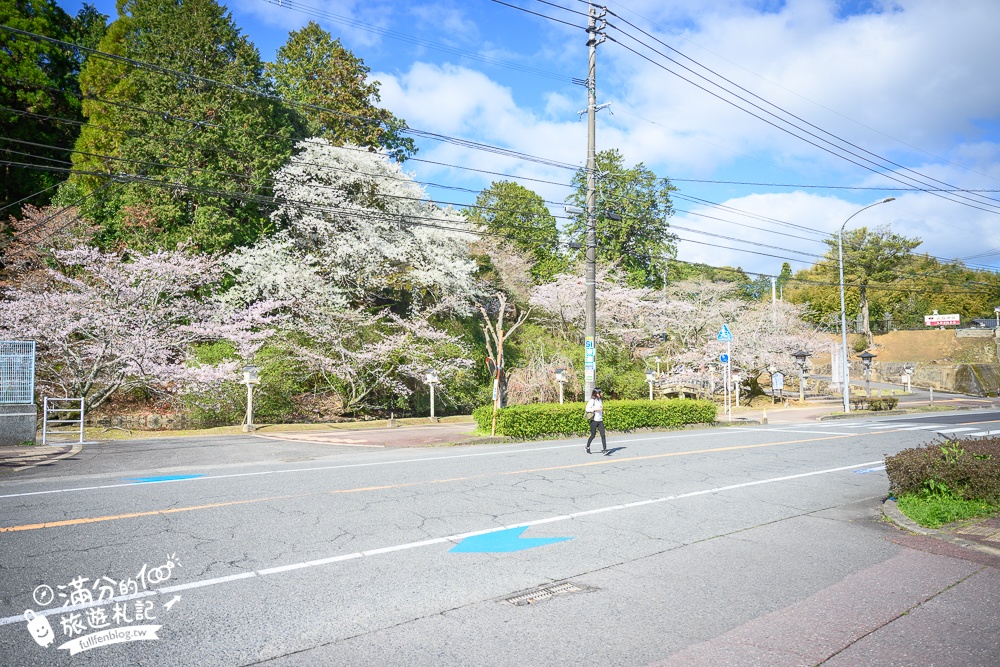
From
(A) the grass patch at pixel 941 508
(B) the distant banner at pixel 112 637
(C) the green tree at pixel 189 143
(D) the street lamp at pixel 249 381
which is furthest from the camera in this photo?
(C) the green tree at pixel 189 143

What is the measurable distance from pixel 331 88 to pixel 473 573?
119 feet

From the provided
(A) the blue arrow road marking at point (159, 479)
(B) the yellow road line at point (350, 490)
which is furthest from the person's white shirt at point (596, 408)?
(A) the blue arrow road marking at point (159, 479)

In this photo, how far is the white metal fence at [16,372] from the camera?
14.4 m

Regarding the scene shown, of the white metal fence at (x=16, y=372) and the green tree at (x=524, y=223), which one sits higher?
the green tree at (x=524, y=223)

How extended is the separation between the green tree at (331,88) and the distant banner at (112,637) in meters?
32.5

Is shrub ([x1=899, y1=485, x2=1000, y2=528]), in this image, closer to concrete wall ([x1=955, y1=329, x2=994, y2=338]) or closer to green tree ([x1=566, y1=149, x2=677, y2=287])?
green tree ([x1=566, y1=149, x2=677, y2=287])

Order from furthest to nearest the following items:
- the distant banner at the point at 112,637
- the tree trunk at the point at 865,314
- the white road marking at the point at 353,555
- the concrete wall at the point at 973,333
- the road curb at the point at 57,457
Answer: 1. the tree trunk at the point at 865,314
2. the concrete wall at the point at 973,333
3. the road curb at the point at 57,457
4. the white road marking at the point at 353,555
5. the distant banner at the point at 112,637

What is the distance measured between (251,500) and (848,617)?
290 inches

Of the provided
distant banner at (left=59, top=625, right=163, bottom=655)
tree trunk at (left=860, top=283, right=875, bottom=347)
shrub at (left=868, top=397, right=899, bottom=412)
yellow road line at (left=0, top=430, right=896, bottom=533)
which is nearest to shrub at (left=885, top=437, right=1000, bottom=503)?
yellow road line at (left=0, top=430, right=896, bottom=533)

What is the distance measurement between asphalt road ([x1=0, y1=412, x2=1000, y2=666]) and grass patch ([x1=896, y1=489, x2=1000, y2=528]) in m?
0.51

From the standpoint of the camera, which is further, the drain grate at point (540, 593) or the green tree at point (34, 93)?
the green tree at point (34, 93)

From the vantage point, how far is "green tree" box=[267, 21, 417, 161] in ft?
115

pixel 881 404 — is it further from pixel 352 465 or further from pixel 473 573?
pixel 473 573

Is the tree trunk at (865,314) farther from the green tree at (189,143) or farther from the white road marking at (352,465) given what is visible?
the green tree at (189,143)
